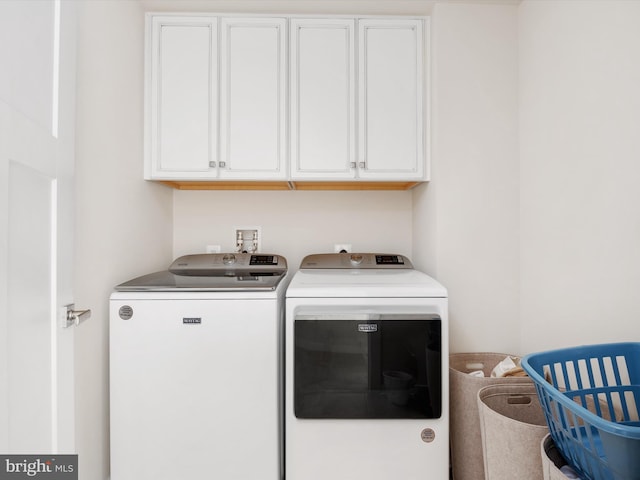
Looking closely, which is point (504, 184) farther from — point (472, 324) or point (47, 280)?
point (47, 280)

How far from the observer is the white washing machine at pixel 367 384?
1.53m

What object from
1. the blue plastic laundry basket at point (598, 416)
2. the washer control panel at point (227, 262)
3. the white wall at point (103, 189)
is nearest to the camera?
the blue plastic laundry basket at point (598, 416)

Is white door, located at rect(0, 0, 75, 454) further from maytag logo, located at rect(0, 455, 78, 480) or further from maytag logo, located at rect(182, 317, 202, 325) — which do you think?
maytag logo, located at rect(182, 317, 202, 325)

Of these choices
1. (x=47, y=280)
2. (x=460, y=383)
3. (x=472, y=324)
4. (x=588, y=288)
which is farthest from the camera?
(x=472, y=324)

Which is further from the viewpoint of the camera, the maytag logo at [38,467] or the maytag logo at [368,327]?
the maytag logo at [368,327]

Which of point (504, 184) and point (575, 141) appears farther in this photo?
point (504, 184)

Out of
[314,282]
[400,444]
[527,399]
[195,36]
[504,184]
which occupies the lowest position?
[400,444]

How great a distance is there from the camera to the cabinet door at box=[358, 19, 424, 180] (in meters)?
1.99

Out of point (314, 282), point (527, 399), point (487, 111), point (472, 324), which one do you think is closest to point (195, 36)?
point (314, 282)

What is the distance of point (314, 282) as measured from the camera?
1.72 metres

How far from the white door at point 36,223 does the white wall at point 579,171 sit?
183cm

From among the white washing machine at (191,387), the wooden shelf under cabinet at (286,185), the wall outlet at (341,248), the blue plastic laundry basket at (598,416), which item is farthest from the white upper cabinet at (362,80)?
the blue plastic laundry basket at (598,416)

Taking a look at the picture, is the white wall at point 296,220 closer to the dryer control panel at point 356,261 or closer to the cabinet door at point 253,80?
the dryer control panel at point 356,261

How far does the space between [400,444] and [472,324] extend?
729 millimetres
